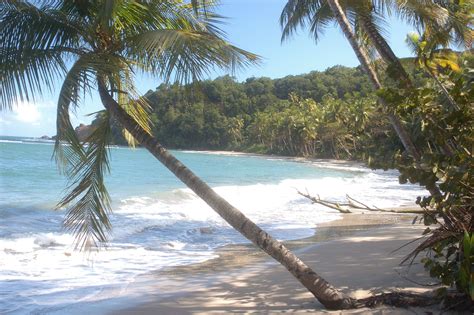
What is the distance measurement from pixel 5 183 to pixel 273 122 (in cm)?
5154

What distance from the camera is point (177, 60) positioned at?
4.07 metres

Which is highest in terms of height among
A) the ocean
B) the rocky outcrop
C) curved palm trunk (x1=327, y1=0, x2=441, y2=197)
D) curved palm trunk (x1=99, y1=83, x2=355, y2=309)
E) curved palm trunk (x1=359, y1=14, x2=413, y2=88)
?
curved palm trunk (x1=359, y1=14, x2=413, y2=88)

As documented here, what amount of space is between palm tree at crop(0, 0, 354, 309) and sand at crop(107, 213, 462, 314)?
34.1 inches

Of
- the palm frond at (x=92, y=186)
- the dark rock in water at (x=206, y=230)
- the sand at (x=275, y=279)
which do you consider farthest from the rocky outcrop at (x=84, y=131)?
the dark rock in water at (x=206, y=230)

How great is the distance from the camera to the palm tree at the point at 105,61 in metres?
3.88

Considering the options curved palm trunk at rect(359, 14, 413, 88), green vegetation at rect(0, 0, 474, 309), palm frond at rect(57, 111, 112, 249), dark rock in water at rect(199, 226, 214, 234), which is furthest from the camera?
dark rock in water at rect(199, 226, 214, 234)

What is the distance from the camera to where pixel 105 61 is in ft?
14.1

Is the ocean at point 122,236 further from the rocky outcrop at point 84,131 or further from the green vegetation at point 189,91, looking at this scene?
the green vegetation at point 189,91

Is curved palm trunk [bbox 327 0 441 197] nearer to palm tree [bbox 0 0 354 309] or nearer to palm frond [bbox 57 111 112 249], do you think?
palm tree [bbox 0 0 354 309]

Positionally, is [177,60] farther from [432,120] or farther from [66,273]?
[66,273]

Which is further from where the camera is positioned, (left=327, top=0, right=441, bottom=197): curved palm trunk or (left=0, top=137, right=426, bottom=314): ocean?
(left=0, top=137, right=426, bottom=314): ocean

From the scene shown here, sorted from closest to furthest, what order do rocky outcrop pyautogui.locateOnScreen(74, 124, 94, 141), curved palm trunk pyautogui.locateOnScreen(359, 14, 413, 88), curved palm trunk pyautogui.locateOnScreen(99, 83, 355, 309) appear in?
1. curved palm trunk pyautogui.locateOnScreen(99, 83, 355, 309)
2. rocky outcrop pyautogui.locateOnScreen(74, 124, 94, 141)
3. curved palm trunk pyautogui.locateOnScreen(359, 14, 413, 88)

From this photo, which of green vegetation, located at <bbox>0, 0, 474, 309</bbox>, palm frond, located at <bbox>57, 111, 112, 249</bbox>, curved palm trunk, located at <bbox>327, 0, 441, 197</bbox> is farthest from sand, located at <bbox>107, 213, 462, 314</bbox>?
curved palm trunk, located at <bbox>327, 0, 441, 197</bbox>

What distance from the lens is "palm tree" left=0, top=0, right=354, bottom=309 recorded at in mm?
3875
